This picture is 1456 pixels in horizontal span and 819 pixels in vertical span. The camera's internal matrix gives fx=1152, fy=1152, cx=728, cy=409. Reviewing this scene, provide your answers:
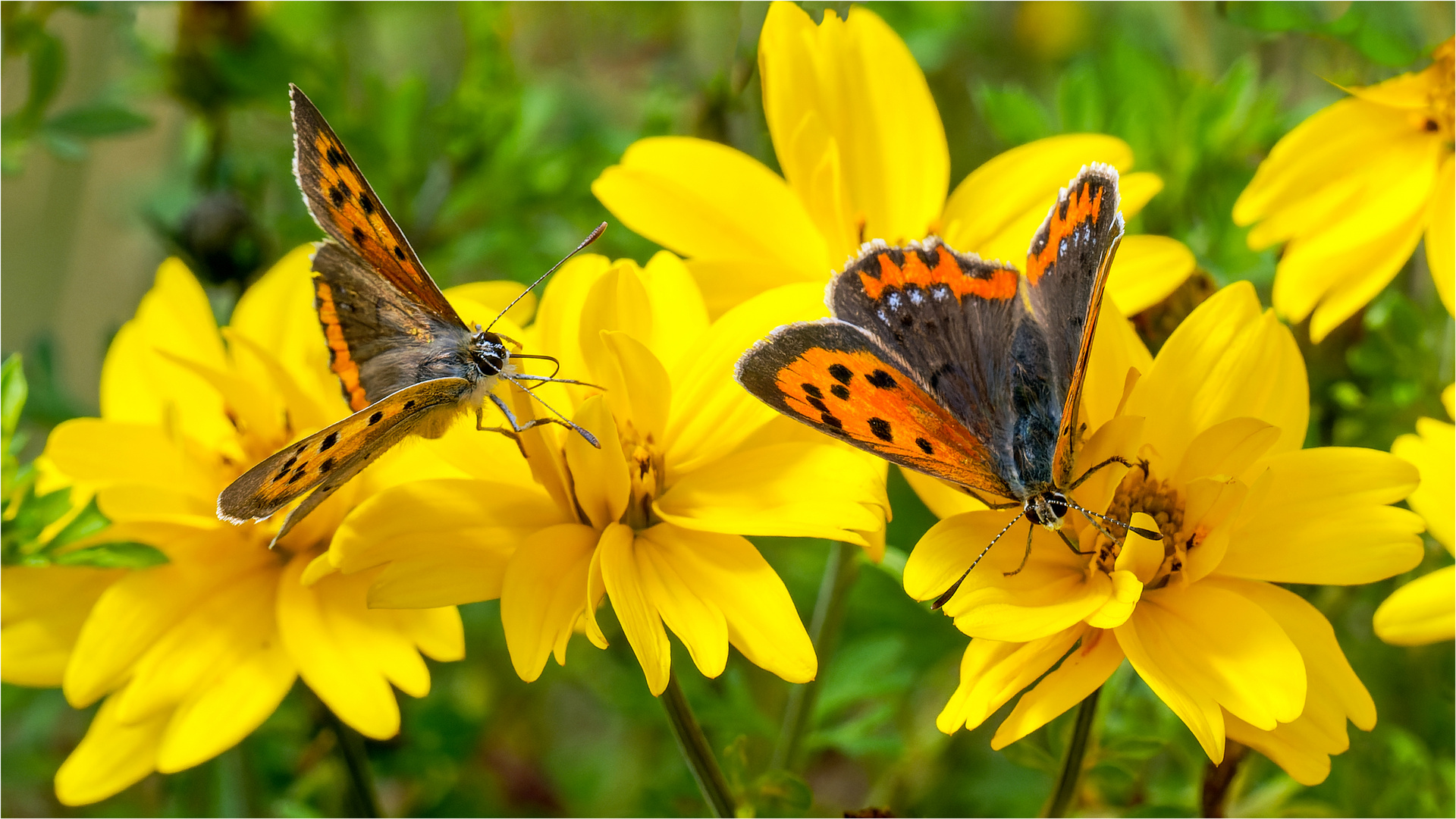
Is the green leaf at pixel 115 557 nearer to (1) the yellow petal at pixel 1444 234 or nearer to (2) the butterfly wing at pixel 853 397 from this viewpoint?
(2) the butterfly wing at pixel 853 397

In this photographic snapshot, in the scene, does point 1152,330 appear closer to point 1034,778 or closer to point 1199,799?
point 1199,799

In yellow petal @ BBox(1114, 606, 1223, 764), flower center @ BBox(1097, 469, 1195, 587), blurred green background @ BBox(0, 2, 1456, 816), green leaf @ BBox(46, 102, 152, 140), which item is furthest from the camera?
green leaf @ BBox(46, 102, 152, 140)

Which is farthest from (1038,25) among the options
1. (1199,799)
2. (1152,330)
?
(1199,799)

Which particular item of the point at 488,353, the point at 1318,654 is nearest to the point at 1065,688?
the point at 1318,654

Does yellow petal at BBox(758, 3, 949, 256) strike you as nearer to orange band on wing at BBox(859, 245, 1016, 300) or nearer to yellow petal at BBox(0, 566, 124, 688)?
orange band on wing at BBox(859, 245, 1016, 300)

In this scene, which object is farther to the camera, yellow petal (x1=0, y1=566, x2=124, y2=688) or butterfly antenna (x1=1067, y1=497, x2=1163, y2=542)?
yellow petal (x1=0, y1=566, x2=124, y2=688)

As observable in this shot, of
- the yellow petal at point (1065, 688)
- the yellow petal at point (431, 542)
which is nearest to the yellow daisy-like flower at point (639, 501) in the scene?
the yellow petal at point (431, 542)

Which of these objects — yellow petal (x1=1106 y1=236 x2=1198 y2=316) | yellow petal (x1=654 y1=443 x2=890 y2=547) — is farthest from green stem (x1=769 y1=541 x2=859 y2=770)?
yellow petal (x1=1106 y1=236 x2=1198 y2=316)

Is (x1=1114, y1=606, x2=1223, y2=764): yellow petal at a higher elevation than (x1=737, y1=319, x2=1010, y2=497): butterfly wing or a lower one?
lower
